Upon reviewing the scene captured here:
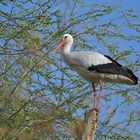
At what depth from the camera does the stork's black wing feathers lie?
22.3 ft

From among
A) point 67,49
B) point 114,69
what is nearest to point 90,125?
point 114,69

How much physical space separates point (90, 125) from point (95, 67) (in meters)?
2.23

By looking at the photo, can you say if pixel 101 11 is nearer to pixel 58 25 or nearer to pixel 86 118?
pixel 58 25

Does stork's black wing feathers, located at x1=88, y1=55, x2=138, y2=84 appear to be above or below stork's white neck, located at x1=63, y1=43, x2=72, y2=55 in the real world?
below

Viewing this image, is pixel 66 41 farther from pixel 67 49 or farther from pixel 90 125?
pixel 90 125

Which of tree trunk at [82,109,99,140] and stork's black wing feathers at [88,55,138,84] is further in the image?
stork's black wing feathers at [88,55,138,84]

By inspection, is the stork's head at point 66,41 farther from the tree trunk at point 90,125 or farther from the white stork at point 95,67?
the tree trunk at point 90,125

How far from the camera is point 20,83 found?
5949mm

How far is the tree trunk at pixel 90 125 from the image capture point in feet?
15.4

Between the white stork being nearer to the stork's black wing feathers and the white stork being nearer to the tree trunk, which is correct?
the stork's black wing feathers

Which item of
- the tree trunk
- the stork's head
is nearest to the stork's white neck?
the stork's head

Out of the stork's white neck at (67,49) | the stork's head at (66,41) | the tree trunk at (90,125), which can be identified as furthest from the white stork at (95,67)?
the tree trunk at (90,125)

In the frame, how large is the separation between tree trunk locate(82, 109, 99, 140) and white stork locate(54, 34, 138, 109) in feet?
5.82

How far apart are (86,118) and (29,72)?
136 cm
